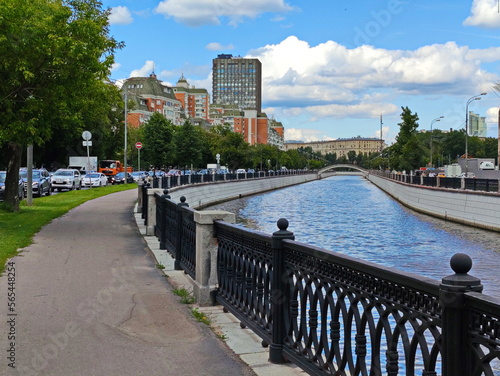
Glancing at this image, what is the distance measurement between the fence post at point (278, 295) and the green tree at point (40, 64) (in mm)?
12908

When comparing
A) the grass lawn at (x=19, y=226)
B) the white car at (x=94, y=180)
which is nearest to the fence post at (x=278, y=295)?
the grass lawn at (x=19, y=226)

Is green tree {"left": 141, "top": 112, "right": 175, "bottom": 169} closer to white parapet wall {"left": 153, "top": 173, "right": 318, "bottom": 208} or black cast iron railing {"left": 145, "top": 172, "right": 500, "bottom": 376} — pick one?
white parapet wall {"left": 153, "top": 173, "right": 318, "bottom": 208}

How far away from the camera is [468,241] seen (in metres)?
28.0

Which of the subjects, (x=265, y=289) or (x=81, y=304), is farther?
(x=81, y=304)

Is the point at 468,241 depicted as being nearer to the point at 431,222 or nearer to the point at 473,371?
the point at 431,222

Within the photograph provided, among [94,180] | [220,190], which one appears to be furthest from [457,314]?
[94,180]

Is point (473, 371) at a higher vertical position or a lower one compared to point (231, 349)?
higher

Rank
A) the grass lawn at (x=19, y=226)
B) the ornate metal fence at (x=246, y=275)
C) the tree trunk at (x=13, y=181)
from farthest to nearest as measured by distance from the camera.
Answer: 1. the tree trunk at (x=13, y=181)
2. the grass lawn at (x=19, y=226)
3. the ornate metal fence at (x=246, y=275)

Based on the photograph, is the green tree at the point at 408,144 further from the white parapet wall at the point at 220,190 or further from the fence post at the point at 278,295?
the fence post at the point at 278,295

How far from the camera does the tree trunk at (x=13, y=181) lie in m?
24.0

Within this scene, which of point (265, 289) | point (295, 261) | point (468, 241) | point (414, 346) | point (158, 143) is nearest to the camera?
point (414, 346)

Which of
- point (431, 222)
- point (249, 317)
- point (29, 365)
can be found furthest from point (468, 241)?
point (29, 365)

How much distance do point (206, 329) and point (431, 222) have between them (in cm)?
3311

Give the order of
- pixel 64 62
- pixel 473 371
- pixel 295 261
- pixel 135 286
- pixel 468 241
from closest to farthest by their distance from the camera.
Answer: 1. pixel 473 371
2. pixel 295 261
3. pixel 135 286
4. pixel 64 62
5. pixel 468 241
